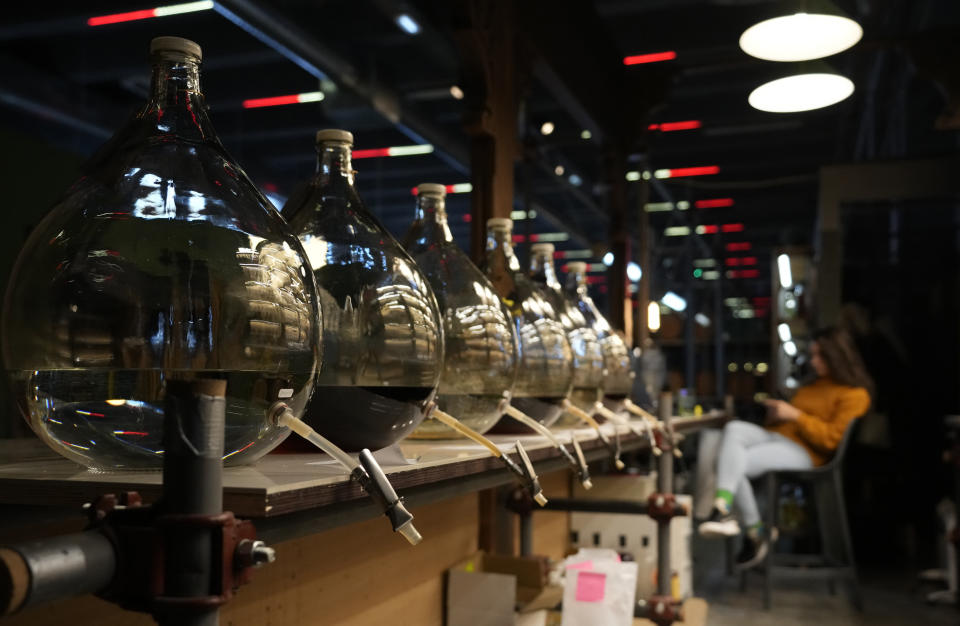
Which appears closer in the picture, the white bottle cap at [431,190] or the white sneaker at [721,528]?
the white bottle cap at [431,190]

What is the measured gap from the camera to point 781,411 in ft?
16.5

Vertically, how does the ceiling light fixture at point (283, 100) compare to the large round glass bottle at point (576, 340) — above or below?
above

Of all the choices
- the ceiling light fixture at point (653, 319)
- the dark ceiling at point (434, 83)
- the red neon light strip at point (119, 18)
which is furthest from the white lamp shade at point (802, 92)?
the red neon light strip at point (119, 18)

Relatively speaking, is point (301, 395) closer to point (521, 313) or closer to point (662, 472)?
point (521, 313)

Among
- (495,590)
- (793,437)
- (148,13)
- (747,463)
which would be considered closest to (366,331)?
(495,590)

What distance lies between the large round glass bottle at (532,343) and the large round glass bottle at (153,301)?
2.55 feet

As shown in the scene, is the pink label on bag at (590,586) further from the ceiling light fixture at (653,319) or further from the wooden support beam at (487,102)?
the ceiling light fixture at (653,319)

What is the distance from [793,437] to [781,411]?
0.70 ft

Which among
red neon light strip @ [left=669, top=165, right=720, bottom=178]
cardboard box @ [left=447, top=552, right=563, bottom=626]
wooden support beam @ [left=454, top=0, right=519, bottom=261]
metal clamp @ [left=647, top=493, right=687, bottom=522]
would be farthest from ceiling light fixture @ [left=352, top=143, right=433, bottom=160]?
cardboard box @ [left=447, top=552, right=563, bottom=626]

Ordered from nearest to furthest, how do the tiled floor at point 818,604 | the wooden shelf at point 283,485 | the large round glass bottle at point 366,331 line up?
the wooden shelf at point 283,485 < the large round glass bottle at point 366,331 < the tiled floor at point 818,604

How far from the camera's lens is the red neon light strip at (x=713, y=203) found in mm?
12844

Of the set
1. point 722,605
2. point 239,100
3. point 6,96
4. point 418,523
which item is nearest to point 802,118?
point 239,100

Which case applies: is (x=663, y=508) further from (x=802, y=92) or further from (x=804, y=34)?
(x=802, y=92)

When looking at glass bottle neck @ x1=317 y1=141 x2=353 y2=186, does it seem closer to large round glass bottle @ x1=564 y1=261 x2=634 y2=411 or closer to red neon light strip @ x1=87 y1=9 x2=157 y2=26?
large round glass bottle @ x1=564 y1=261 x2=634 y2=411
